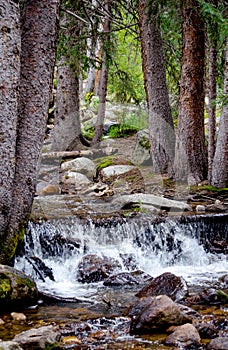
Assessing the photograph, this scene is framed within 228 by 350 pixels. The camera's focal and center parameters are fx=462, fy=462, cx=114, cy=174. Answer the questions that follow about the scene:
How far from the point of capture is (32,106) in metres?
5.87

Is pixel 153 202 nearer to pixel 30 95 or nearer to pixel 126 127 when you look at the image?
pixel 30 95

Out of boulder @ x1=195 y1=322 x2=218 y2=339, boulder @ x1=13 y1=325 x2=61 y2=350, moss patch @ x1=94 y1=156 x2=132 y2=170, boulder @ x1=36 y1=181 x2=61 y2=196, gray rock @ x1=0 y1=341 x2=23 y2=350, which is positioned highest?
moss patch @ x1=94 y1=156 x2=132 y2=170

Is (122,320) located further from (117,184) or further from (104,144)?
(104,144)

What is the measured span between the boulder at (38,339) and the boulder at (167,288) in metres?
1.88

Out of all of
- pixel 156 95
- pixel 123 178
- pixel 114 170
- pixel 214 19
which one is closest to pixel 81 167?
pixel 114 170

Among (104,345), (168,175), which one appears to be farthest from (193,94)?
(104,345)

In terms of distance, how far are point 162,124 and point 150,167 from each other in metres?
1.49

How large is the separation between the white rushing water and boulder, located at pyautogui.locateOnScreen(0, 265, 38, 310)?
1193 mm

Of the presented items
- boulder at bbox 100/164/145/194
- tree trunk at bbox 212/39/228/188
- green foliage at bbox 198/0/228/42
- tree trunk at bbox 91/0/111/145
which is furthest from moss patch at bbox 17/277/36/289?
tree trunk at bbox 91/0/111/145

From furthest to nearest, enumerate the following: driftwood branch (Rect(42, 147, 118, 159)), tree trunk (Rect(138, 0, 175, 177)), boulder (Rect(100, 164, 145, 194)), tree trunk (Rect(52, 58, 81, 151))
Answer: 1. tree trunk (Rect(52, 58, 81, 151))
2. driftwood branch (Rect(42, 147, 118, 159))
3. tree trunk (Rect(138, 0, 175, 177))
4. boulder (Rect(100, 164, 145, 194))

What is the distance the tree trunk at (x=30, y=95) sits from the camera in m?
5.83

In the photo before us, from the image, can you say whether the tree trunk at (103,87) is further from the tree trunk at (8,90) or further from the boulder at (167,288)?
the boulder at (167,288)

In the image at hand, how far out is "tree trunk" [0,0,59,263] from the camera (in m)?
5.83

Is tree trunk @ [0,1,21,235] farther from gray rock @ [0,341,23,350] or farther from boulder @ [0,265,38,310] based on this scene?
gray rock @ [0,341,23,350]
